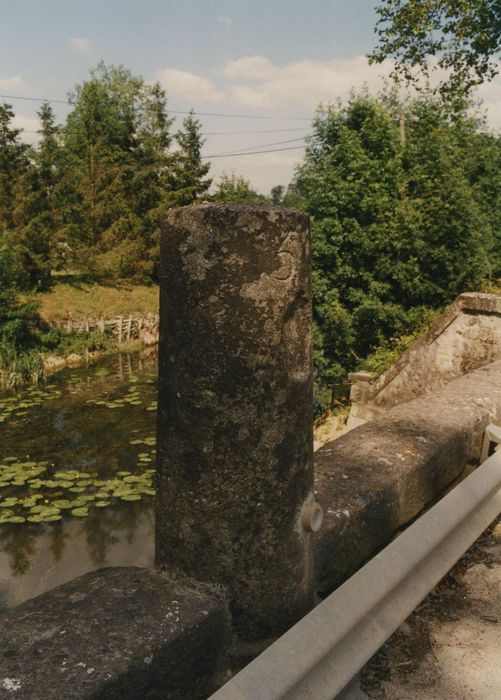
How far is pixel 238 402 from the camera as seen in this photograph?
1604mm

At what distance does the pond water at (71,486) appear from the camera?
26.8 feet

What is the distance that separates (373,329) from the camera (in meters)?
14.2

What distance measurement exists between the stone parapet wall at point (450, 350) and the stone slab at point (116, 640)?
546 cm

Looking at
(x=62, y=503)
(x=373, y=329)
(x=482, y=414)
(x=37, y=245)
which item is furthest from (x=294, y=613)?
(x=37, y=245)

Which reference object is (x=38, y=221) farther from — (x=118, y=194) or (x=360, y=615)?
(x=360, y=615)

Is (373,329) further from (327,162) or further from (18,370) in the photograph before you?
(18,370)

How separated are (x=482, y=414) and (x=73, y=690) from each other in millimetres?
3085

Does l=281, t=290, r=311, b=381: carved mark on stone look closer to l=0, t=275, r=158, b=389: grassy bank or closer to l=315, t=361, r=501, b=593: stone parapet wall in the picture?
l=315, t=361, r=501, b=593: stone parapet wall

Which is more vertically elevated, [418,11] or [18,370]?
[418,11]

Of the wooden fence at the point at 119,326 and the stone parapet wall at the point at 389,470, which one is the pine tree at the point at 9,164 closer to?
the wooden fence at the point at 119,326

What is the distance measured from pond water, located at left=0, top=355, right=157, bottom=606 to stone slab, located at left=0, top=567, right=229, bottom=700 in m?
6.50

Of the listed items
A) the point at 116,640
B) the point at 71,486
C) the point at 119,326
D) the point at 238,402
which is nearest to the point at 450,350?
the point at 238,402

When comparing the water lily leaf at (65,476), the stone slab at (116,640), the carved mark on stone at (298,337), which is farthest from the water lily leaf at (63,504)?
the carved mark on stone at (298,337)

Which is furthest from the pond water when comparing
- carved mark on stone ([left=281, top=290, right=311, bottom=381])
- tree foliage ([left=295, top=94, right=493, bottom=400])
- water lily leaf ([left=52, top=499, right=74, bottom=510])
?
carved mark on stone ([left=281, top=290, right=311, bottom=381])
